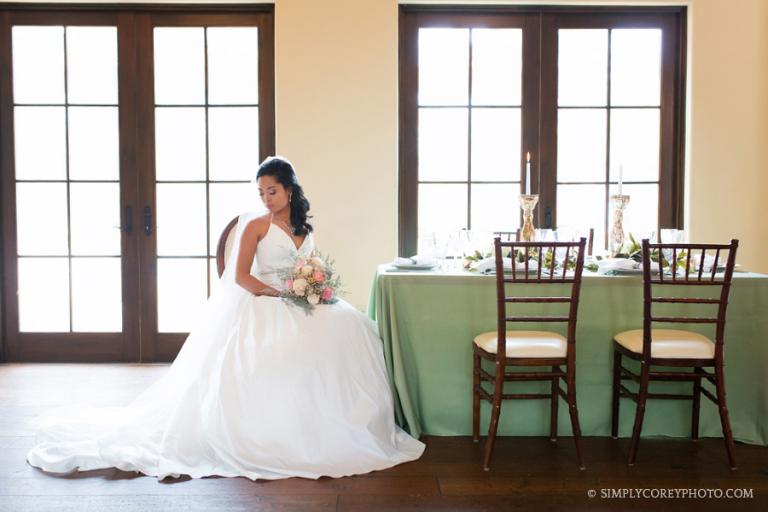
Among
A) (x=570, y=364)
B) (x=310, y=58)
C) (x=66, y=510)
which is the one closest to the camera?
(x=66, y=510)

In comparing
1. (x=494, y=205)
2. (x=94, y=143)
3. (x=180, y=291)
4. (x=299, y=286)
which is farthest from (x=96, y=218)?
(x=494, y=205)

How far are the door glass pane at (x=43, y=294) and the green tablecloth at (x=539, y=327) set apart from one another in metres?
2.96

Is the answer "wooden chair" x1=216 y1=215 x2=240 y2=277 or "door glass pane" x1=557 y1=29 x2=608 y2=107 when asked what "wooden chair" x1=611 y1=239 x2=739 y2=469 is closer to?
"wooden chair" x1=216 y1=215 x2=240 y2=277

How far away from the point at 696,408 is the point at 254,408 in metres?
2.13

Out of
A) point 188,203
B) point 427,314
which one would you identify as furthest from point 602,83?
point 188,203

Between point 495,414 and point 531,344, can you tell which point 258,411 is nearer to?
point 495,414

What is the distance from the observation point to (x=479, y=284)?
129 inches

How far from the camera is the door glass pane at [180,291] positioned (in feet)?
16.5

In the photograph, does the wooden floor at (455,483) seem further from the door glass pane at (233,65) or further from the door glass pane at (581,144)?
the door glass pane at (233,65)

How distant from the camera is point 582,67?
16.2 ft

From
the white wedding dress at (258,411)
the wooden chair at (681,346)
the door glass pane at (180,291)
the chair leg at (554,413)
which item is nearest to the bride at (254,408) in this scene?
the white wedding dress at (258,411)

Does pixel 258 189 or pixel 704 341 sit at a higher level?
pixel 258 189

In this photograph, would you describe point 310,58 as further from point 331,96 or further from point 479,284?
point 479,284

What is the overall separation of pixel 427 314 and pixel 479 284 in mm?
300
